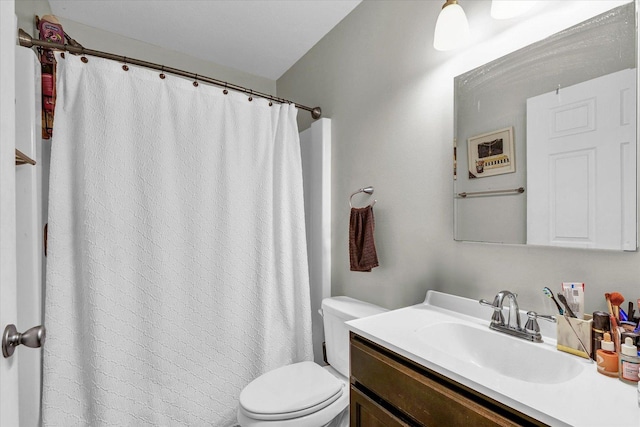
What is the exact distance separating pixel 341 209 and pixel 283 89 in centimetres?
129

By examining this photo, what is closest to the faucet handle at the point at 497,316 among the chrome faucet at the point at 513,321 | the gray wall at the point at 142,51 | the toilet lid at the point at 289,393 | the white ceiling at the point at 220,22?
the chrome faucet at the point at 513,321

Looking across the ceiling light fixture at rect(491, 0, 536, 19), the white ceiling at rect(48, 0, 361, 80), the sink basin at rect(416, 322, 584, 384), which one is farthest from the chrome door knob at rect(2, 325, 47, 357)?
the white ceiling at rect(48, 0, 361, 80)

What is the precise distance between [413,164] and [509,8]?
66 cm

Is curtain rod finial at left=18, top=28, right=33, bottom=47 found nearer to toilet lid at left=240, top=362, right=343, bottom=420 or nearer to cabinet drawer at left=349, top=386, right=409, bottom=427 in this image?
toilet lid at left=240, top=362, right=343, bottom=420

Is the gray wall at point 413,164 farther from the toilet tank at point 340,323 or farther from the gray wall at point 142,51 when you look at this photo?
the gray wall at point 142,51

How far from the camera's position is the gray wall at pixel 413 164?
40.7 inches

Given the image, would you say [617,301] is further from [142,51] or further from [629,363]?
[142,51]

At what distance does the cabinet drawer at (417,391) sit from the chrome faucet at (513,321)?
0.38 metres

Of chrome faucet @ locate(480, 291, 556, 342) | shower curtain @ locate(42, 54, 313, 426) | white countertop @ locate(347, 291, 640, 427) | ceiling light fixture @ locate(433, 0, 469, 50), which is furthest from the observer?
shower curtain @ locate(42, 54, 313, 426)

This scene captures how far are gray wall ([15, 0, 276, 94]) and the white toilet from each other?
6.33ft

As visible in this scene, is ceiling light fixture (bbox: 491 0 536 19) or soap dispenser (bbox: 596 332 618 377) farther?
ceiling light fixture (bbox: 491 0 536 19)

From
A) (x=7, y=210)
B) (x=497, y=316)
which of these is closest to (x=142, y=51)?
(x=7, y=210)

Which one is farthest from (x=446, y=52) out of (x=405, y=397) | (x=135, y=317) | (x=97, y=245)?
(x=135, y=317)

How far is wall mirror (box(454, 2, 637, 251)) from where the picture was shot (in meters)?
0.87
